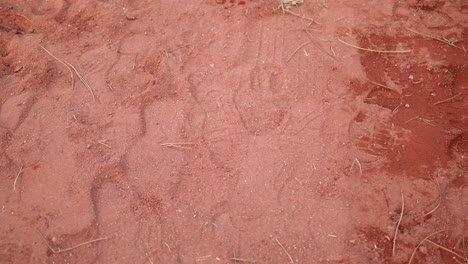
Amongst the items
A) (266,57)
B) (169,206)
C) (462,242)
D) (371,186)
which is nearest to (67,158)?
(169,206)

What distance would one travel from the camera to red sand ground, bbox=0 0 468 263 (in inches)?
84.6

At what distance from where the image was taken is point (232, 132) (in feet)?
8.14

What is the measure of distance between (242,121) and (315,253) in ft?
3.08

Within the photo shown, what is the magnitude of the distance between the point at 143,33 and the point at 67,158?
115cm

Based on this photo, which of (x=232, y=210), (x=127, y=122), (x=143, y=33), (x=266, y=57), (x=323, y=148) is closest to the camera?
(x=232, y=210)

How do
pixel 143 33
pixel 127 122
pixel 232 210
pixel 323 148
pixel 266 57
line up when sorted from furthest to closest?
pixel 143 33, pixel 266 57, pixel 127 122, pixel 323 148, pixel 232 210

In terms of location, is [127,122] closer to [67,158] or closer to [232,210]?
[67,158]

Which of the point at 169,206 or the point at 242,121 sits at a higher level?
the point at 242,121

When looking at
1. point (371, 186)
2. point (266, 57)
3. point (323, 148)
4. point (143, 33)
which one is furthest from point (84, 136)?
point (371, 186)

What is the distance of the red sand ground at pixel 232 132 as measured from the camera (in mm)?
2148

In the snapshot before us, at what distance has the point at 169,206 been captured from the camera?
2.26m

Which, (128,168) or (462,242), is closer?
(462,242)

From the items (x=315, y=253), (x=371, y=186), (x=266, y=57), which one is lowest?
(x=315, y=253)

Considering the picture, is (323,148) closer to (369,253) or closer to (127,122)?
(369,253)
